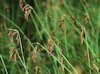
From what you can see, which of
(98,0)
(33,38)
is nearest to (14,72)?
(33,38)

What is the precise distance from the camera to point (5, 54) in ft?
8.20

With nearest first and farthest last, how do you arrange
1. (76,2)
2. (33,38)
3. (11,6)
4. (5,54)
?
Result: 1. (5,54)
2. (33,38)
3. (11,6)
4. (76,2)

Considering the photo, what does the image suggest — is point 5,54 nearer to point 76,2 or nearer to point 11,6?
point 11,6

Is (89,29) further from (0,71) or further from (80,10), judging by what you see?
(0,71)

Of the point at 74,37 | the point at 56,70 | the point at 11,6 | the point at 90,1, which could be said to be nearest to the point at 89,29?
the point at 74,37

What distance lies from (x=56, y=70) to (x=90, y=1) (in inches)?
63.1

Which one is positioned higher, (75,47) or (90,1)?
(90,1)

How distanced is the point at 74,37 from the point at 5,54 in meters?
0.78

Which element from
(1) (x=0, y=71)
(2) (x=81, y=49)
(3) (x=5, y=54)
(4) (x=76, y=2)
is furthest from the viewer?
(4) (x=76, y=2)

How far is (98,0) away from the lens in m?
3.32

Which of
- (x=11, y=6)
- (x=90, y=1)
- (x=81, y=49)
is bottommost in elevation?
(x=81, y=49)

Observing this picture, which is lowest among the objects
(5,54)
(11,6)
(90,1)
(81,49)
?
(81,49)

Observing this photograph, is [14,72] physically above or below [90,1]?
below

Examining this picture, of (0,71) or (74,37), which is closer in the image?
(0,71)
